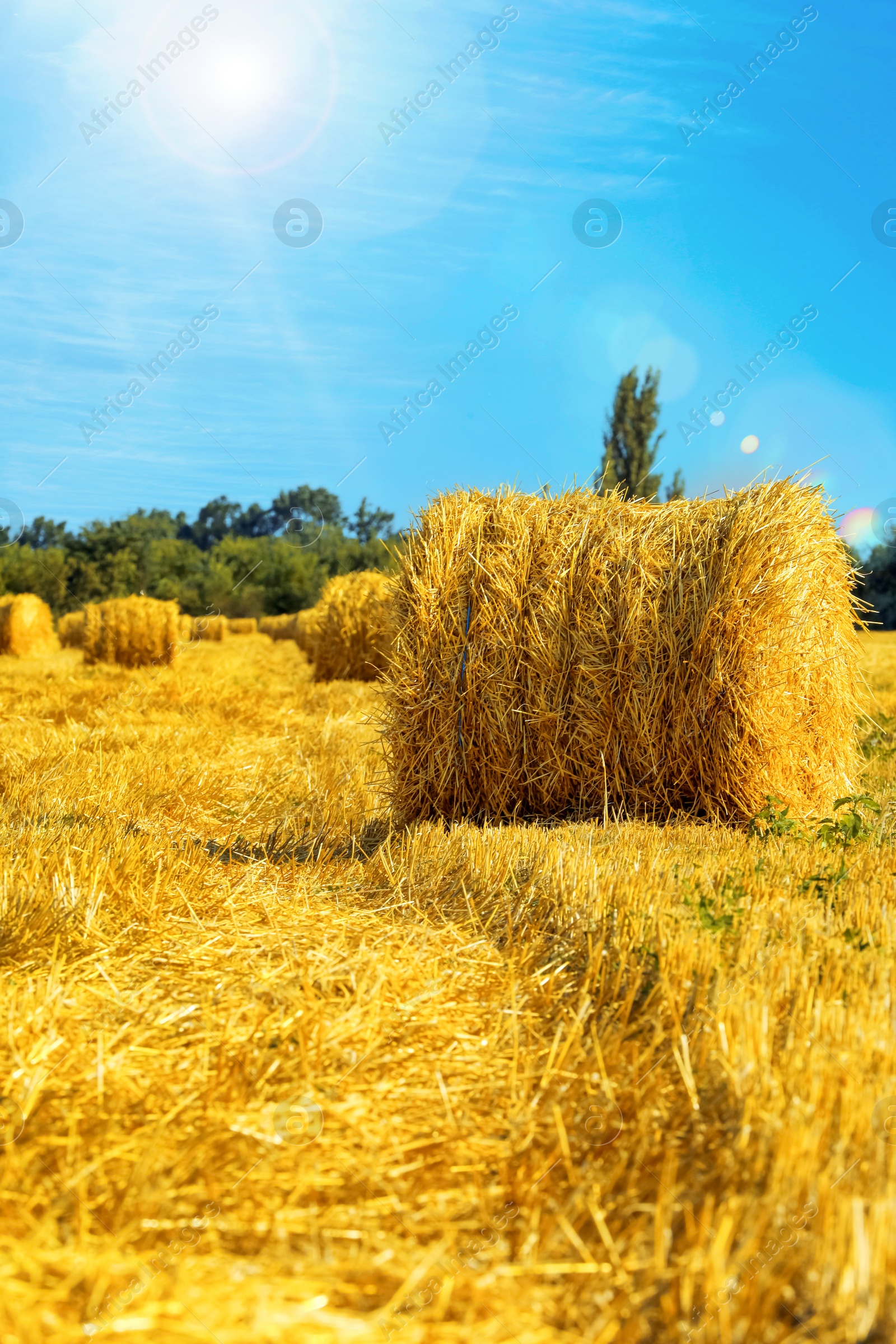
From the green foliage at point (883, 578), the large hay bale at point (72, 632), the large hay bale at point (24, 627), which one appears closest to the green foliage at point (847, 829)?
the large hay bale at point (24, 627)

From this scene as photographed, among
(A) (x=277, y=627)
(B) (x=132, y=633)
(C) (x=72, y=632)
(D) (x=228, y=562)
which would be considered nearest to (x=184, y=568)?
(D) (x=228, y=562)

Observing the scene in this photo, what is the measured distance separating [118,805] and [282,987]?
3586 mm

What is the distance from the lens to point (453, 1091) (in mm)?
2695

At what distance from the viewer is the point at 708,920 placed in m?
3.40

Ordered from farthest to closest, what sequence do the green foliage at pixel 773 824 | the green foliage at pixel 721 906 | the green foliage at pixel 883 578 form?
the green foliage at pixel 883 578, the green foliage at pixel 773 824, the green foliage at pixel 721 906

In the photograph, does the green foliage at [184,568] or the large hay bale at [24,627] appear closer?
the large hay bale at [24,627]

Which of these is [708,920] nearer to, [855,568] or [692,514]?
[692,514]

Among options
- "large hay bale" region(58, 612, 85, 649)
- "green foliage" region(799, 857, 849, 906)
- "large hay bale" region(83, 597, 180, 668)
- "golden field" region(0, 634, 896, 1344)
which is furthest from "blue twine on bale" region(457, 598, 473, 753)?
"large hay bale" region(58, 612, 85, 649)


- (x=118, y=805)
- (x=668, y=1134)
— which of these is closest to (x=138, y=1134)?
(x=668, y=1134)

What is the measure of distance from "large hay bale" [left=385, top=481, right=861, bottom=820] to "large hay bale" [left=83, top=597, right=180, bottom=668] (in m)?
13.5

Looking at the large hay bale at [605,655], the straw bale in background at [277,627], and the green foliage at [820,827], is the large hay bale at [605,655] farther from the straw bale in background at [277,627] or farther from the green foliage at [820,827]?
the straw bale in background at [277,627]

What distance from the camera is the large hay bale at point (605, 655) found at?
5.54 meters

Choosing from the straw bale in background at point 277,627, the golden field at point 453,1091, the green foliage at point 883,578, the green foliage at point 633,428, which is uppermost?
the green foliage at point 633,428

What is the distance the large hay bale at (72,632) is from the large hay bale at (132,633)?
23.4ft
